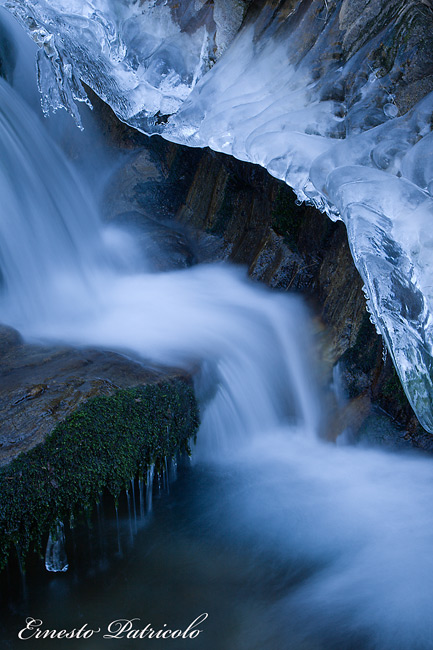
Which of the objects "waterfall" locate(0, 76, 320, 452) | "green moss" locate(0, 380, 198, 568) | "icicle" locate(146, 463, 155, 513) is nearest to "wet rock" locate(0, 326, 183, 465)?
"green moss" locate(0, 380, 198, 568)

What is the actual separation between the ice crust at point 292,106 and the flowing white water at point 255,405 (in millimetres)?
726

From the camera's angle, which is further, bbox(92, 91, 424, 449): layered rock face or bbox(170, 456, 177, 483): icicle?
bbox(92, 91, 424, 449): layered rock face

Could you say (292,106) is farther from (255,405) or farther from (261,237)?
(255,405)

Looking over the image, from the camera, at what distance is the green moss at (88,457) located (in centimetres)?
266

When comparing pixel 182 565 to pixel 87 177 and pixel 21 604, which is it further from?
pixel 87 177

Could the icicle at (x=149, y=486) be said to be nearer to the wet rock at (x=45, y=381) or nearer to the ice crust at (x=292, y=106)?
the wet rock at (x=45, y=381)

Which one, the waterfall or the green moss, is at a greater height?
the waterfall

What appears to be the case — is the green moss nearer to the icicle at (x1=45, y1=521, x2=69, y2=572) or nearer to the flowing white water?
the icicle at (x1=45, y1=521, x2=69, y2=572)

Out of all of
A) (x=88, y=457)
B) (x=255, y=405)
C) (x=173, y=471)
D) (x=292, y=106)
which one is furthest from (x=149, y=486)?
(x=292, y=106)

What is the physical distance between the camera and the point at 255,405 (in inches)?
162

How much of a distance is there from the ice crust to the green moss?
4.41ft

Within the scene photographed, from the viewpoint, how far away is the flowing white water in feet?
9.07

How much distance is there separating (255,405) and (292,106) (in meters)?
2.11

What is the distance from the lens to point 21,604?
271 cm
